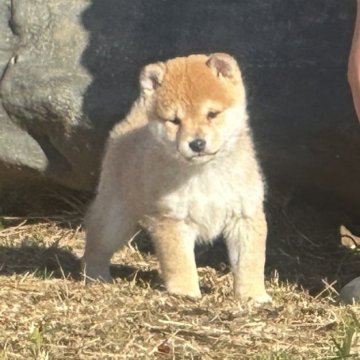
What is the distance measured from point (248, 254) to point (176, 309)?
23.4 inches

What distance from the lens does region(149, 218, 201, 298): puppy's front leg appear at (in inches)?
220

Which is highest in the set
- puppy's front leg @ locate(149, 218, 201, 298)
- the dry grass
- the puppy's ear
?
the puppy's ear

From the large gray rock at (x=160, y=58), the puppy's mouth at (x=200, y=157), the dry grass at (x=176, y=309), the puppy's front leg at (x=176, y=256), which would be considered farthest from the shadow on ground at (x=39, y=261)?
the puppy's mouth at (x=200, y=157)

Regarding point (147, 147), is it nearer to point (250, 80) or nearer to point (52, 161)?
point (250, 80)

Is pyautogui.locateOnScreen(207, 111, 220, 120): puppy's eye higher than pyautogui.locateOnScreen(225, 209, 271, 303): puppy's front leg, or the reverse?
pyautogui.locateOnScreen(207, 111, 220, 120): puppy's eye

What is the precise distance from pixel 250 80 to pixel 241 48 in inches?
7.4

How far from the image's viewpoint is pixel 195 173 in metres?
5.59

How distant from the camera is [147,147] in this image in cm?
574

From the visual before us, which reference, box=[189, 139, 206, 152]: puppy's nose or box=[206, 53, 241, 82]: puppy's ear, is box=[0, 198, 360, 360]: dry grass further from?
box=[206, 53, 241, 82]: puppy's ear

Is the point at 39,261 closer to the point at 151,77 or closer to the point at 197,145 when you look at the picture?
the point at 151,77

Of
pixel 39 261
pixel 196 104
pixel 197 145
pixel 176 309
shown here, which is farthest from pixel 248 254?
pixel 39 261

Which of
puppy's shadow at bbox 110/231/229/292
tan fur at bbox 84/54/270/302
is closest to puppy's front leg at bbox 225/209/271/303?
tan fur at bbox 84/54/270/302

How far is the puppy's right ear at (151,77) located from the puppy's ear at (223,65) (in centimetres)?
23

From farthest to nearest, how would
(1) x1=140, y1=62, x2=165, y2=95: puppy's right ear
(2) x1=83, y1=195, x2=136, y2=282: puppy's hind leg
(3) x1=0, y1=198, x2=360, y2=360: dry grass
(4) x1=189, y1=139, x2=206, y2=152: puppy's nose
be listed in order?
(2) x1=83, y1=195, x2=136, y2=282: puppy's hind leg, (1) x1=140, y1=62, x2=165, y2=95: puppy's right ear, (4) x1=189, y1=139, x2=206, y2=152: puppy's nose, (3) x1=0, y1=198, x2=360, y2=360: dry grass
